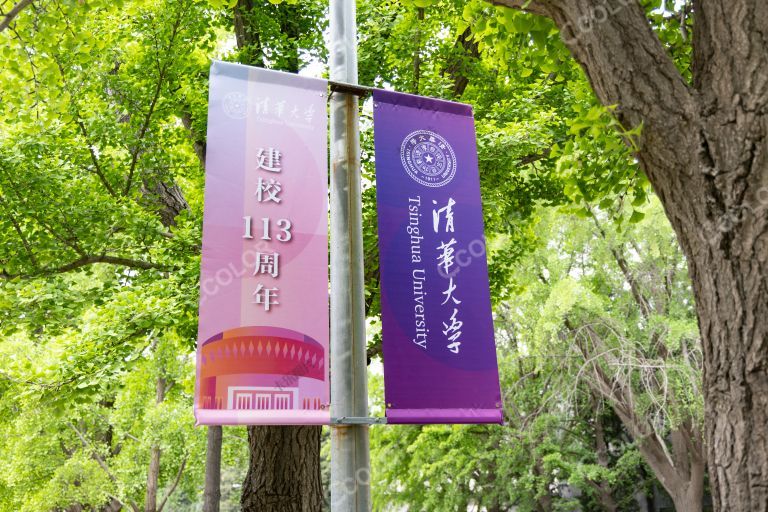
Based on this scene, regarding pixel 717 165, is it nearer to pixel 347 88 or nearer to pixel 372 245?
pixel 347 88

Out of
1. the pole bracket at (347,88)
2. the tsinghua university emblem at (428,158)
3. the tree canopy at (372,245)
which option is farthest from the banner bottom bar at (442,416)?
the pole bracket at (347,88)

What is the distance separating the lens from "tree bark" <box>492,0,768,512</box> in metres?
3.01

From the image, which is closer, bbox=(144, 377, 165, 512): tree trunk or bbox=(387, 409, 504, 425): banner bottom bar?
bbox=(387, 409, 504, 425): banner bottom bar

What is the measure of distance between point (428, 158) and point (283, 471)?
5.11 m

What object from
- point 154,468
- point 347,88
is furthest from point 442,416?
point 154,468

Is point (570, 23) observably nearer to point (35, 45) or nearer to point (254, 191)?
point (254, 191)

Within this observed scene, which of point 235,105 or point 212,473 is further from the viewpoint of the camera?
point 212,473

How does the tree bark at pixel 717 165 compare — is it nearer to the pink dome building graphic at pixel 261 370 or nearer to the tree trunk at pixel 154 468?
the pink dome building graphic at pixel 261 370

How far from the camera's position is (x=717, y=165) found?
3.23 meters

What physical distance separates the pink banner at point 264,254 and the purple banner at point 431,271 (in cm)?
46

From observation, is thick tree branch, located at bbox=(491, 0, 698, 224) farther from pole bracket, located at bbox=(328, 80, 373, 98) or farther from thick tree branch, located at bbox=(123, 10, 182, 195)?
thick tree branch, located at bbox=(123, 10, 182, 195)

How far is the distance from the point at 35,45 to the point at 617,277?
12.9 metres

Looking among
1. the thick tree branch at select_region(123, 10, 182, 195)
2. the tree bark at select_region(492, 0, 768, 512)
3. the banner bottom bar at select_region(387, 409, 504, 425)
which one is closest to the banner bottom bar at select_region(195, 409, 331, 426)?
the banner bottom bar at select_region(387, 409, 504, 425)

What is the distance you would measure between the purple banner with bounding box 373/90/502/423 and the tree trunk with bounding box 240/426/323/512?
450 cm
